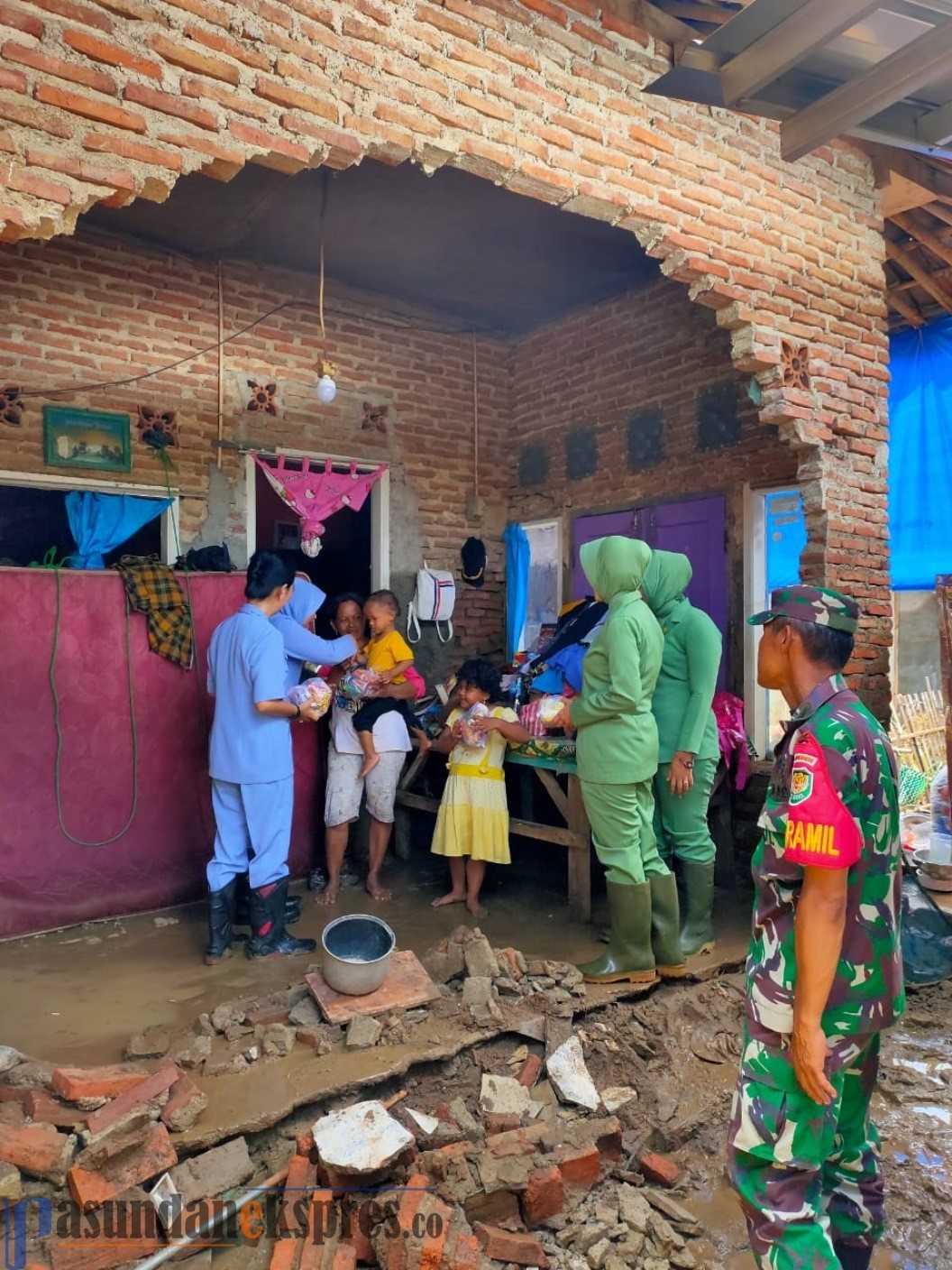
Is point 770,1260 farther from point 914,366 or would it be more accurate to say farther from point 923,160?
point 914,366

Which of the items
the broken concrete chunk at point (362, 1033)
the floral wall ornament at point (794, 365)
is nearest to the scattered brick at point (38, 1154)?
the broken concrete chunk at point (362, 1033)

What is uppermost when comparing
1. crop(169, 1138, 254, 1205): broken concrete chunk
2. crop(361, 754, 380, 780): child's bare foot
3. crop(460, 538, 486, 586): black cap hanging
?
crop(460, 538, 486, 586): black cap hanging

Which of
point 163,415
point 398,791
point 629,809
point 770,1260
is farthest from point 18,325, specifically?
point 770,1260

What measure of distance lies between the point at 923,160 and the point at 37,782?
656 cm

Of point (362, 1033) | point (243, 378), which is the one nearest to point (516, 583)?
point (243, 378)

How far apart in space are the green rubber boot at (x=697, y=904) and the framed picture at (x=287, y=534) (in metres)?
5.79

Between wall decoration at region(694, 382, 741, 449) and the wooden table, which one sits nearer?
the wooden table

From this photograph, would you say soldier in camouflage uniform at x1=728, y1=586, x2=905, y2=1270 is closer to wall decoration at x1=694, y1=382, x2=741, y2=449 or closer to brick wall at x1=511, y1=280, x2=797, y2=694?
brick wall at x1=511, y1=280, x2=797, y2=694

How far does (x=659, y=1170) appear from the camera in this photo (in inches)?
118

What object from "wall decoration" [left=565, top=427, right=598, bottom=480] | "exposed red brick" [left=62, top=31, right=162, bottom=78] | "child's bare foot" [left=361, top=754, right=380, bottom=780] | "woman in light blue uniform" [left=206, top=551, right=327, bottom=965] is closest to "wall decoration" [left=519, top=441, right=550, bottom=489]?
"wall decoration" [left=565, top=427, right=598, bottom=480]

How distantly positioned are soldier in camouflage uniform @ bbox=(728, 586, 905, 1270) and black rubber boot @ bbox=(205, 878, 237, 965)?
2935 mm

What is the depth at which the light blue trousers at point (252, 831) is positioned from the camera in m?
4.35

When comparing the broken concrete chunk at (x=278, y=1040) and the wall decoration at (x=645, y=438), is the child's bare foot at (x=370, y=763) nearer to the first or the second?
the broken concrete chunk at (x=278, y=1040)

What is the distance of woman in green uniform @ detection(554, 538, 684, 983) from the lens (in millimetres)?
4004
